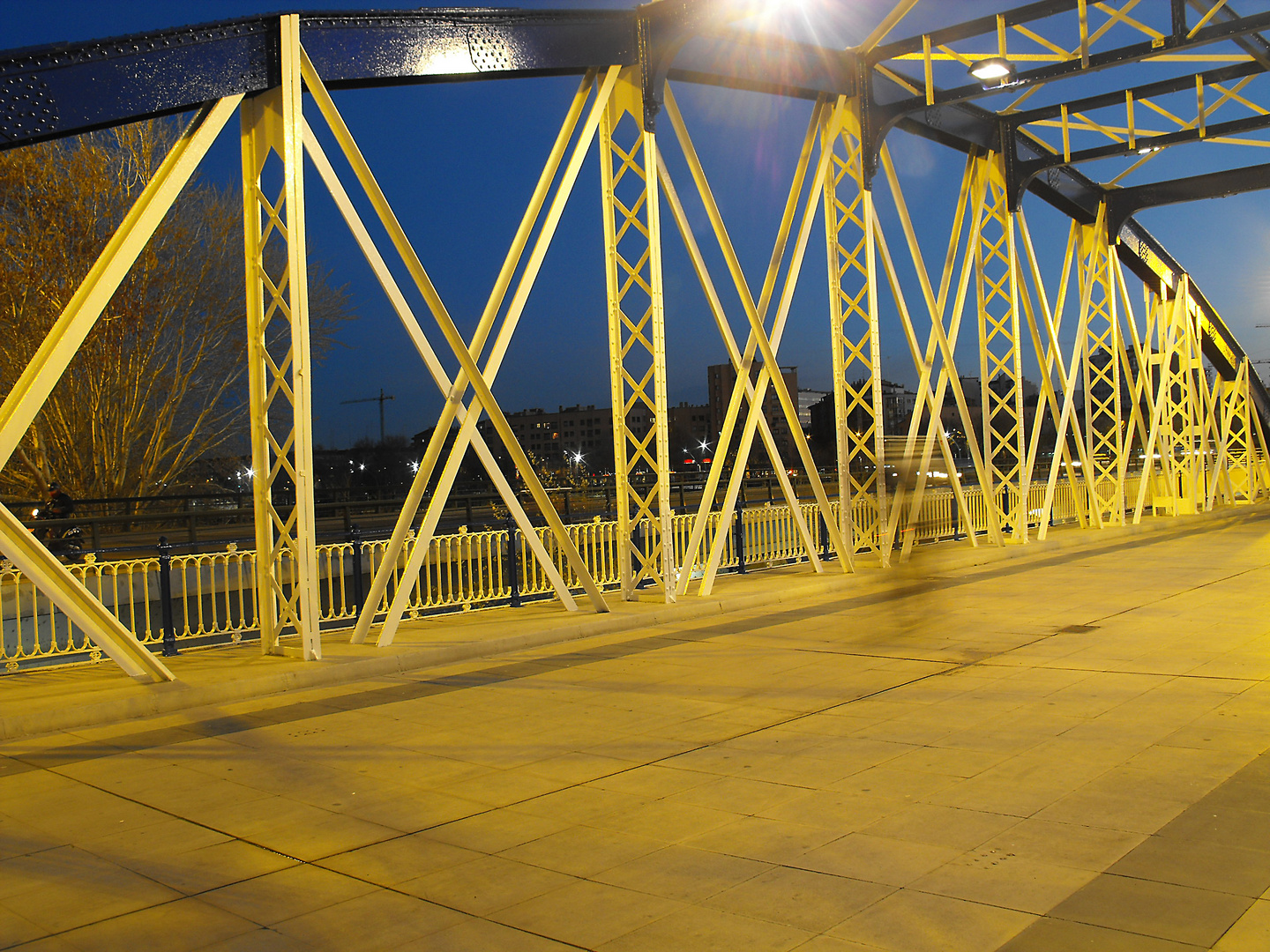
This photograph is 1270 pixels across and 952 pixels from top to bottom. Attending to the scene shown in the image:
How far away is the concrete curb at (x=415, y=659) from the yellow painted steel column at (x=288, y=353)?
57cm

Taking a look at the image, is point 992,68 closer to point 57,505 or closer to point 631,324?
point 631,324

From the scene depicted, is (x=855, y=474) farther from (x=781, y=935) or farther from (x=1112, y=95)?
(x=781, y=935)

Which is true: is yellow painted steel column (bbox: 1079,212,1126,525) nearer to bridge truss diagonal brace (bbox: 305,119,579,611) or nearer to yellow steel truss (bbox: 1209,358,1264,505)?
yellow steel truss (bbox: 1209,358,1264,505)

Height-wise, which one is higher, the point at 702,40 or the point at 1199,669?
the point at 702,40

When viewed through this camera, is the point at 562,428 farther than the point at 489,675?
Yes

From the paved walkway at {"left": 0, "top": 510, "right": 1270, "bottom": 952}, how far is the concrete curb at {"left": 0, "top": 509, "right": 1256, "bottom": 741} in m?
0.20

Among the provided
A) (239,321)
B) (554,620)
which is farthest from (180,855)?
(239,321)

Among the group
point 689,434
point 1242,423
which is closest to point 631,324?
point 1242,423

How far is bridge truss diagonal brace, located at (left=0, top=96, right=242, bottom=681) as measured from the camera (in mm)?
8711

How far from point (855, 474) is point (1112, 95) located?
8.72 meters

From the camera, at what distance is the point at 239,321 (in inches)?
1015

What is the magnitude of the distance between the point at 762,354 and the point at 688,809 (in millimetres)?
10833

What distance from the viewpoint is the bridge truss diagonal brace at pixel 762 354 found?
15234 millimetres

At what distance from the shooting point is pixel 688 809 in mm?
6031
